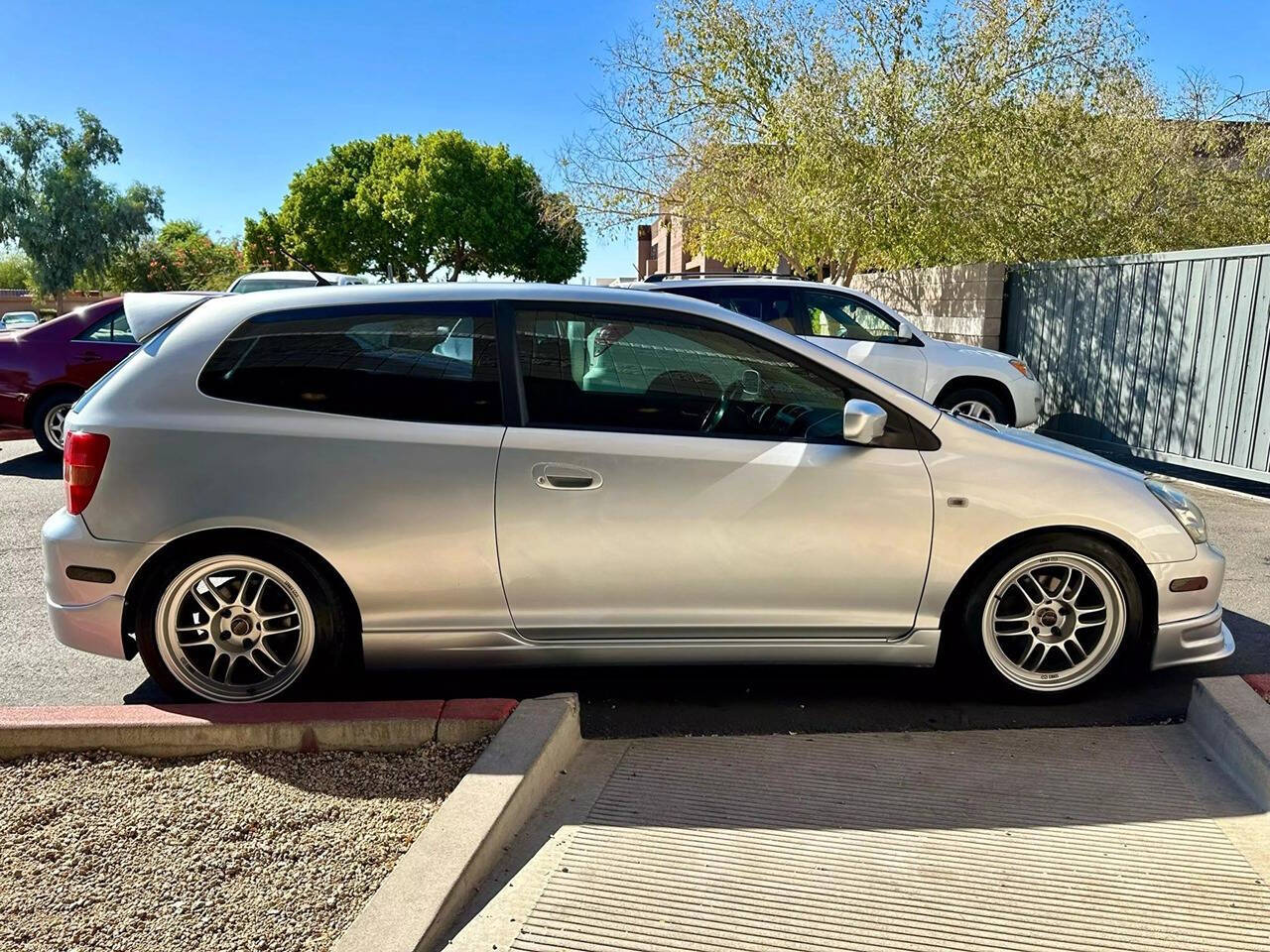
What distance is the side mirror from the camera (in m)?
3.68

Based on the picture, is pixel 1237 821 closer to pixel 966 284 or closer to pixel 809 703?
pixel 809 703

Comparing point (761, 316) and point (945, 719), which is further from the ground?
point (761, 316)

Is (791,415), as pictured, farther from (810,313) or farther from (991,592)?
(810,313)

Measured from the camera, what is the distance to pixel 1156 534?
154 inches

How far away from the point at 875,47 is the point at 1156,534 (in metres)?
12.5

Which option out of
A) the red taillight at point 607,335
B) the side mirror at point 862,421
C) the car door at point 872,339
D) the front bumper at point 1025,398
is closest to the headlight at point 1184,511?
the side mirror at point 862,421

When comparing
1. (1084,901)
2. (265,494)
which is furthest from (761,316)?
(1084,901)

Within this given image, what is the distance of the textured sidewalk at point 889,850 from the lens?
2512 millimetres

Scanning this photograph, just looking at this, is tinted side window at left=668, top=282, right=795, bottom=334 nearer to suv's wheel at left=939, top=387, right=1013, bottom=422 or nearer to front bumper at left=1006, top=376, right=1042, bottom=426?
suv's wheel at left=939, top=387, right=1013, bottom=422

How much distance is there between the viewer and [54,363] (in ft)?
31.0

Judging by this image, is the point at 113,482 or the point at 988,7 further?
the point at 988,7

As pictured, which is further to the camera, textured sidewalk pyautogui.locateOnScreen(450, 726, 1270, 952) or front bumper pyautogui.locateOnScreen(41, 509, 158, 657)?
front bumper pyautogui.locateOnScreen(41, 509, 158, 657)

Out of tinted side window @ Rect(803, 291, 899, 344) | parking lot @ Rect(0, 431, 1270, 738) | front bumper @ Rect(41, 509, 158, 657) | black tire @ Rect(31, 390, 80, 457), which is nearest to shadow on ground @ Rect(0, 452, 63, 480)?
black tire @ Rect(31, 390, 80, 457)

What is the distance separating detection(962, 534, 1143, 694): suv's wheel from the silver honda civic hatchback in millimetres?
11
